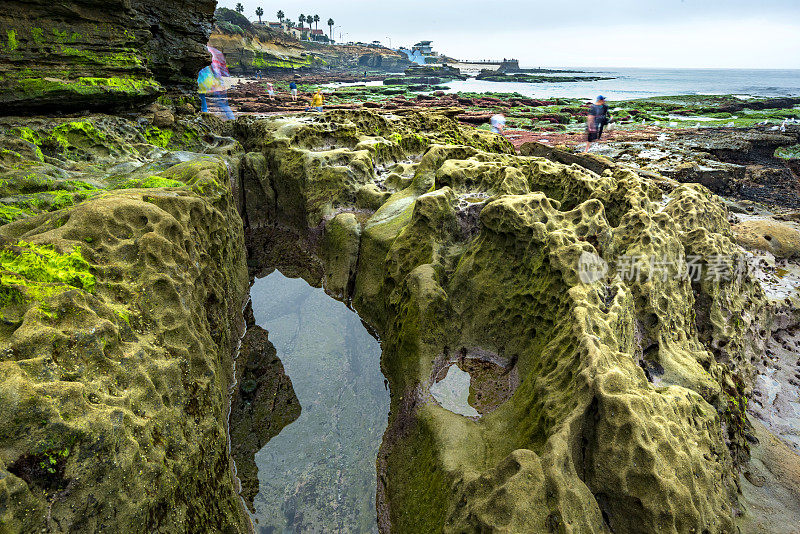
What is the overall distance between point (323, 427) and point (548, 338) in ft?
12.0

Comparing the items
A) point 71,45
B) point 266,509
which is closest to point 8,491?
point 266,509

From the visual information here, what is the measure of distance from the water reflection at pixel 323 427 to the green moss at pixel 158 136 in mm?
5006

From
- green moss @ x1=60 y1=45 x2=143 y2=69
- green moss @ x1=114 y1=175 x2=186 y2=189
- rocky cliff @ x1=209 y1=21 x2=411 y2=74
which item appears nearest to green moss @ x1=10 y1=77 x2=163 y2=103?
green moss @ x1=60 y1=45 x2=143 y2=69

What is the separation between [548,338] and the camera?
4.71 meters

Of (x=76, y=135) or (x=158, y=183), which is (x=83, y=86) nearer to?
(x=76, y=135)

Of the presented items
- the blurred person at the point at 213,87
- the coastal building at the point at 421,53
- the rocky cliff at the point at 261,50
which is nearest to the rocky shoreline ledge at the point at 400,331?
the blurred person at the point at 213,87

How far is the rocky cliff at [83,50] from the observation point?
7160 millimetres

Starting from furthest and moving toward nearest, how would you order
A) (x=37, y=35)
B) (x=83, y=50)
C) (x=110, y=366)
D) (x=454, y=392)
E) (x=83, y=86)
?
(x=83, y=50), (x=83, y=86), (x=37, y=35), (x=454, y=392), (x=110, y=366)

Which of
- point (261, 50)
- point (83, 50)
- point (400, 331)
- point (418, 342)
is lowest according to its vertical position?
point (400, 331)

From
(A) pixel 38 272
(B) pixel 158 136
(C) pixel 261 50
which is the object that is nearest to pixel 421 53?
(C) pixel 261 50

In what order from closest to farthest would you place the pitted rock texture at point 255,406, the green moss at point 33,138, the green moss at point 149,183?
1. the pitted rock texture at point 255,406
2. the green moss at point 149,183
3. the green moss at point 33,138

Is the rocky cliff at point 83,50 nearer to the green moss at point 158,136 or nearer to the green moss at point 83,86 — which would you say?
the green moss at point 83,86

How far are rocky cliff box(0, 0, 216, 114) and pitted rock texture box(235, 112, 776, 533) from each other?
5.01m

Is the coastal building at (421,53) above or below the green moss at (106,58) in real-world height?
above
